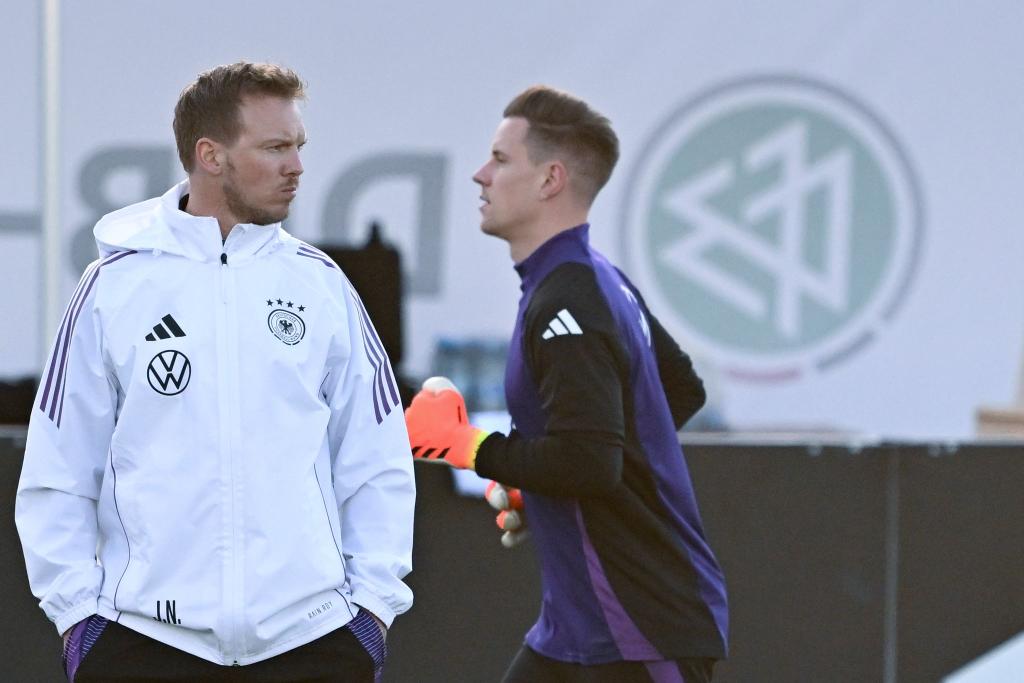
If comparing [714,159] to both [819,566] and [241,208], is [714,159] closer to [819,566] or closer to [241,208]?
[819,566]

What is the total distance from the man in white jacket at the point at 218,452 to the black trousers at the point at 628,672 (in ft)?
1.55

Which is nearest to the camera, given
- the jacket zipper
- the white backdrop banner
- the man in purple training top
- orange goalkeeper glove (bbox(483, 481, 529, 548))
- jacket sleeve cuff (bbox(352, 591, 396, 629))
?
the jacket zipper

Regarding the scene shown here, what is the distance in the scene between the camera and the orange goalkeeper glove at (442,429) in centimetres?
267

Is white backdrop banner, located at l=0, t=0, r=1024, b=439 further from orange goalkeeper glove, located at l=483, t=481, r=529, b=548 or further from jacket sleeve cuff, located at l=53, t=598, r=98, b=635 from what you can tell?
jacket sleeve cuff, located at l=53, t=598, r=98, b=635

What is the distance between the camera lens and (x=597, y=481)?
7.95ft

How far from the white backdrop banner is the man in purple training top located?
3436 mm

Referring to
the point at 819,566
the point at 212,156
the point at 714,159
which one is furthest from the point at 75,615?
the point at 714,159

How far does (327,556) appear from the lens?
2.14 meters

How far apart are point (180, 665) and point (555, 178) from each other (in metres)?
1.15

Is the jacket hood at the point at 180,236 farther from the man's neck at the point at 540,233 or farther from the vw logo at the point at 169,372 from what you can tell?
the man's neck at the point at 540,233

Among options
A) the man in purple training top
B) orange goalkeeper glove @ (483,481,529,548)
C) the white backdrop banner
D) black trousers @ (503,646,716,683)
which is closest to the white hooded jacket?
the man in purple training top

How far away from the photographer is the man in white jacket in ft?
6.82

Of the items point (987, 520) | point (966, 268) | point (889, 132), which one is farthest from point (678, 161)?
point (987, 520)

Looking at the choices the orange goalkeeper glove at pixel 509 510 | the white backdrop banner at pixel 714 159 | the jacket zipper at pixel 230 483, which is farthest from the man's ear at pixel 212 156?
the white backdrop banner at pixel 714 159
